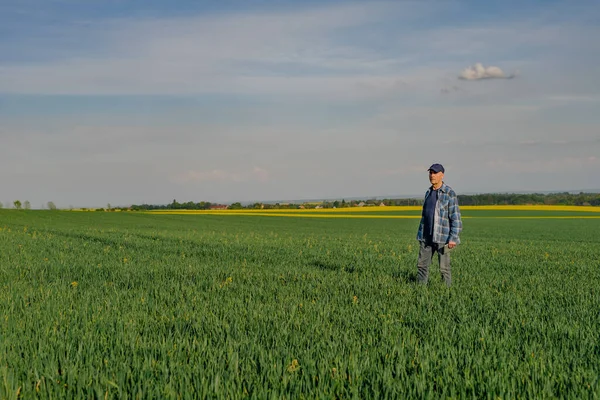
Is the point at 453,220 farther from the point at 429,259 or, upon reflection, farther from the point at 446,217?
the point at 429,259

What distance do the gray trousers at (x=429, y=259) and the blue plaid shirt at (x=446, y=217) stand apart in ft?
0.89

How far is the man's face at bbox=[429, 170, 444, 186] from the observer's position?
10492 mm

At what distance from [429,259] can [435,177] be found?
1.83 m

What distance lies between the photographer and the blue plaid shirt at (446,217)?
10.8 metres

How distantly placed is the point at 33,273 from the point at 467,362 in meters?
11.0

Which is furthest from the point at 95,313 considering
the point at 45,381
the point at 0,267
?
the point at 0,267

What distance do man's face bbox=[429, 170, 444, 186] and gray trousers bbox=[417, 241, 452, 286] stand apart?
125cm

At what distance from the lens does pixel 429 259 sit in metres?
11.4

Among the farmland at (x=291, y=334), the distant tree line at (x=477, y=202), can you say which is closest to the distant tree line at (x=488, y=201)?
the distant tree line at (x=477, y=202)

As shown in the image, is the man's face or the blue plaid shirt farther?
the blue plaid shirt

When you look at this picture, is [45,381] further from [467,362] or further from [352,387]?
[467,362]

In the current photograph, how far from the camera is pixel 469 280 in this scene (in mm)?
12578

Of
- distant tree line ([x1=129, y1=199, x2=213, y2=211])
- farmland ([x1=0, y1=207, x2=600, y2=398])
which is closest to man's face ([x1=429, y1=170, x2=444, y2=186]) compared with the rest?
farmland ([x1=0, y1=207, x2=600, y2=398])

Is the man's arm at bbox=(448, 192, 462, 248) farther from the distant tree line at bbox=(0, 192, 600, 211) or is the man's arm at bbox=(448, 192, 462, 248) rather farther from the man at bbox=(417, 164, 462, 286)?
the distant tree line at bbox=(0, 192, 600, 211)
